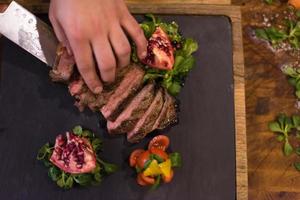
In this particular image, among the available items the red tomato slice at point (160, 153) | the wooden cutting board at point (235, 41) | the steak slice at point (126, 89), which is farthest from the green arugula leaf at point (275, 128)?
the steak slice at point (126, 89)

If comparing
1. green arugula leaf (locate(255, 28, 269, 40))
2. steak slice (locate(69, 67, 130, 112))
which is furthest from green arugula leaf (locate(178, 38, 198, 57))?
green arugula leaf (locate(255, 28, 269, 40))

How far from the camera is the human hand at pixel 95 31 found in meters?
1.29

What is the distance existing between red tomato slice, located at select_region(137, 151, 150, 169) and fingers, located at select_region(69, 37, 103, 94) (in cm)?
32

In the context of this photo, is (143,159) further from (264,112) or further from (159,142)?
(264,112)

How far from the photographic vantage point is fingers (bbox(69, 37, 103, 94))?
1.30m

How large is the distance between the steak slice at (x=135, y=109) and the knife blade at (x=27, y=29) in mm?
317

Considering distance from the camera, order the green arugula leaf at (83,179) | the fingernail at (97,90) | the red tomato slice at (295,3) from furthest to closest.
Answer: the red tomato slice at (295,3) < the green arugula leaf at (83,179) < the fingernail at (97,90)

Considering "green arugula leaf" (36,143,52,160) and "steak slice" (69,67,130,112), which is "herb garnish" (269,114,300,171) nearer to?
"steak slice" (69,67,130,112)

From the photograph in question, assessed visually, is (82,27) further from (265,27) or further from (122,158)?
(265,27)

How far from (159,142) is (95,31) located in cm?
54

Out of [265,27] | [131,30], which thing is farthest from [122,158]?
[265,27]

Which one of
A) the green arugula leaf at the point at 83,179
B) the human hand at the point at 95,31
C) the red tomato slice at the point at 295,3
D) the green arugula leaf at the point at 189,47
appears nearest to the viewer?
the human hand at the point at 95,31

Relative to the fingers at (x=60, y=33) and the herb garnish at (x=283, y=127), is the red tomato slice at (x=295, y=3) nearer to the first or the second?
the herb garnish at (x=283, y=127)

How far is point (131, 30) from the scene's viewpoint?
53.9 inches
